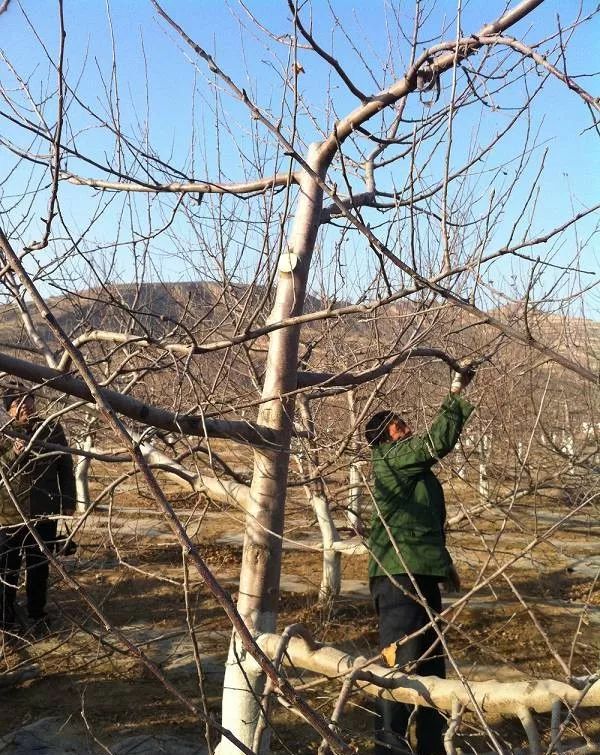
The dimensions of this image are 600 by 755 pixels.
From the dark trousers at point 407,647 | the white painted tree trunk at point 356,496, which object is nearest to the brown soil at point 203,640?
the dark trousers at point 407,647

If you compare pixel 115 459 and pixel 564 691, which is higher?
pixel 115 459

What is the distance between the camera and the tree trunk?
2.86m

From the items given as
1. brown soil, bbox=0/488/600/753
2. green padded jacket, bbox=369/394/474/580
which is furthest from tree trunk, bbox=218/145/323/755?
green padded jacket, bbox=369/394/474/580

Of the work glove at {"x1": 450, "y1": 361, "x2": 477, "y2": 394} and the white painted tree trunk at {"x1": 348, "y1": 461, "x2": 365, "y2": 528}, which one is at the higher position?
the work glove at {"x1": 450, "y1": 361, "x2": 477, "y2": 394}

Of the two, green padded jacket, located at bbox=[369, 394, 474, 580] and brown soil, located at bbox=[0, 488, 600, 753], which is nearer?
green padded jacket, located at bbox=[369, 394, 474, 580]

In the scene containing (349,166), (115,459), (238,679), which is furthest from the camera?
(349,166)

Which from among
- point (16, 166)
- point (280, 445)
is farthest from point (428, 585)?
point (16, 166)

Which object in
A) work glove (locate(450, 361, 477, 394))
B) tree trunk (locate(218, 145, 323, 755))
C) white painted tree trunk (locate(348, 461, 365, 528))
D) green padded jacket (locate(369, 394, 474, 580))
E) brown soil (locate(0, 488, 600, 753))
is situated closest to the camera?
tree trunk (locate(218, 145, 323, 755))

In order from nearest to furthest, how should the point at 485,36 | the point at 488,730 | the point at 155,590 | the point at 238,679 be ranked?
the point at 488,730 < the point at 485,36 < the point at 238,679 < the point at 155,590

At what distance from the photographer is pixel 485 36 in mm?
2135

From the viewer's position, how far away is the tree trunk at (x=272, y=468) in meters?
2.86

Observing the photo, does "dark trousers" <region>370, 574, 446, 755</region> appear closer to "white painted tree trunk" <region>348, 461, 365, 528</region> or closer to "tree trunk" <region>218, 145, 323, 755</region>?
"white painted tree trunk" <region>348, 461, 365, 528</region>

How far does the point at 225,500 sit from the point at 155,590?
457 cm

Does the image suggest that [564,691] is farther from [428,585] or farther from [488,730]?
[428,585]
